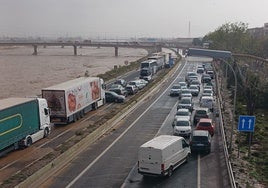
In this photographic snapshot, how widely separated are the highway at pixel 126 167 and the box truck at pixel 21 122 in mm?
3796

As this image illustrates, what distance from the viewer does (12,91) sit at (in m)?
69.3

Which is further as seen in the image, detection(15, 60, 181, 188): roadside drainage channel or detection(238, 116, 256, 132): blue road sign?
detection(238, 116, 256, 132): blue road sign

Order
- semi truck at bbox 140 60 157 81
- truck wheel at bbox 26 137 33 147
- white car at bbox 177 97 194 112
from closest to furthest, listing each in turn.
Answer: truck wheel at bbox 26 137 33 147, white car at bbox 177 97 194 112, semi truck at bbox 140 60 157 81

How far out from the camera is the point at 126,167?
69.4 feet

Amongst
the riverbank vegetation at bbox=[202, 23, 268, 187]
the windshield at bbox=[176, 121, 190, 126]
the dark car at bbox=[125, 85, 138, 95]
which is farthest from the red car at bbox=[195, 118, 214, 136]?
the dark car at bbox=[125, 85, 138, 95]

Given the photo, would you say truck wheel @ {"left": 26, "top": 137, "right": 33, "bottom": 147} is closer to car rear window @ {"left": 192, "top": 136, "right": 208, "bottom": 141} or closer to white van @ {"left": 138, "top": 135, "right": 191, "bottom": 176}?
white van @ {"left": 138, "top": 135, "right": 191, "bottom": 176}

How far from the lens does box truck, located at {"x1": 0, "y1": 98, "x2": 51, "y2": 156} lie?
883 inches

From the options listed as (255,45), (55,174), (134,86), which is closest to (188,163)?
(55,174)

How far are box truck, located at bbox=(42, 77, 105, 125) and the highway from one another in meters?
4.01

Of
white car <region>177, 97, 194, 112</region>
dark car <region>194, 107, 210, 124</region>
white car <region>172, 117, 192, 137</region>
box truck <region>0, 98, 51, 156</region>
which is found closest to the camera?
box truck <region>0, 98, 51, 156</region>

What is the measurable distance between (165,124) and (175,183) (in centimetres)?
1426

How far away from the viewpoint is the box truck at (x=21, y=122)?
22422mm

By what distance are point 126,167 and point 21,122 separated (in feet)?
23.8

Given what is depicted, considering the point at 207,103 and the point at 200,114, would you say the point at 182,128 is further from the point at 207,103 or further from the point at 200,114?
the point at 207,103
